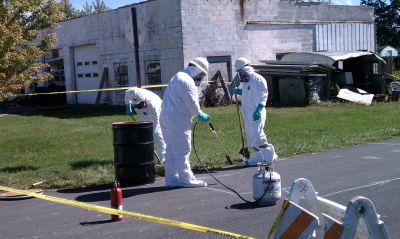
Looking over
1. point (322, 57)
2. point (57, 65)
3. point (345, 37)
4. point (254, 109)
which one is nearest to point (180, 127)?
point (254, 109)

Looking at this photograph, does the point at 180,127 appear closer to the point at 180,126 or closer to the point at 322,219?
the point at 180,126

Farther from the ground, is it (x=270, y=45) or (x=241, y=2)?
(x=241, y=2)

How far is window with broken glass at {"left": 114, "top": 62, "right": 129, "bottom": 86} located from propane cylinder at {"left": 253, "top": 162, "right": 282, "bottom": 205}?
60.4 feet

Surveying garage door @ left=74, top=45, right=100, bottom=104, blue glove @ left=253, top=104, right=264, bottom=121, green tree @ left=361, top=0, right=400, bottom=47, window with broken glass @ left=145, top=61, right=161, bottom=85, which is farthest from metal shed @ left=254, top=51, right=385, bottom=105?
green tree @ left=361, top=0, right=400, bottom=47

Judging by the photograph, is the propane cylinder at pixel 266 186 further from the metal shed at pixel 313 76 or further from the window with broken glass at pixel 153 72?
the window with broken glass at pixel 153 72

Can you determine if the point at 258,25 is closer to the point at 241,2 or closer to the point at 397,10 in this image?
the point at 241,2

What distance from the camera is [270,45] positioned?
25.5 m

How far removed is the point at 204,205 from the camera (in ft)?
25.7

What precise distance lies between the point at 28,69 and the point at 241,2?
43.5 ft

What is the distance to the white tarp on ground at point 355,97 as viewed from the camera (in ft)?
77.4

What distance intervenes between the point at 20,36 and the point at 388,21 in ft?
157

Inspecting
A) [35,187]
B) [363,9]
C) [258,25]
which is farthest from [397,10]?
[35,187]

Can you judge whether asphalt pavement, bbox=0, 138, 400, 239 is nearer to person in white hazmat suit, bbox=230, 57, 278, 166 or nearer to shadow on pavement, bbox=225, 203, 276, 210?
shadow on pavement, bbox=225, 203, 276, 210

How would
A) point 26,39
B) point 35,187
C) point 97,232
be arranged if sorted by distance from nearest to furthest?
1. point 97,232
2. point 35,187
3. point 26,39
